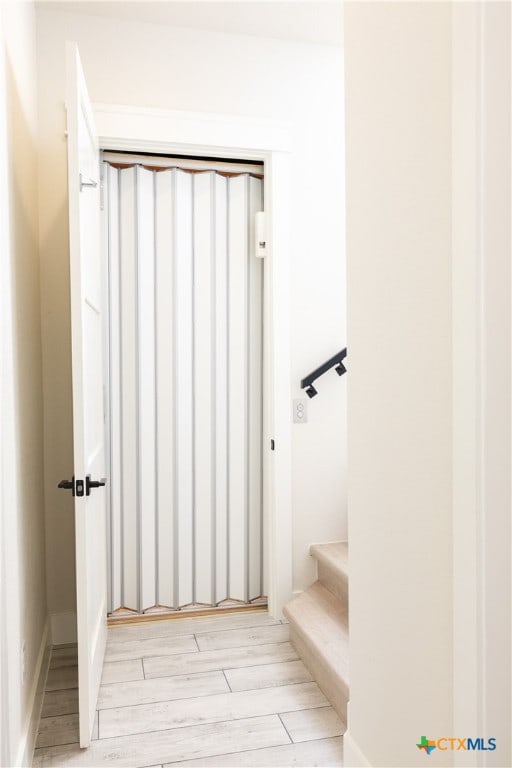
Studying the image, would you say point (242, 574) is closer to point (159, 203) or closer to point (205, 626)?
point (205, 626)

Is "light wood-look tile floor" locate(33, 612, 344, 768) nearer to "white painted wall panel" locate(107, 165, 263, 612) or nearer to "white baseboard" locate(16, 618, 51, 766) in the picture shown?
"white baseboard" locate(16, 618, 51, 766)

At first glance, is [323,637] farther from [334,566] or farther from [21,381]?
[21,381]

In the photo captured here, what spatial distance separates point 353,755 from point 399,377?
3.30 ft

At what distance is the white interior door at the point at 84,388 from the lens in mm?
1945

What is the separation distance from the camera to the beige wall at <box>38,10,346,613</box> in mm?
2646

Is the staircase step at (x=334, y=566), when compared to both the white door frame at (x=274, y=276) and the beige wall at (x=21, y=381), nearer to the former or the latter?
the white door frame at (x=274, y=276)

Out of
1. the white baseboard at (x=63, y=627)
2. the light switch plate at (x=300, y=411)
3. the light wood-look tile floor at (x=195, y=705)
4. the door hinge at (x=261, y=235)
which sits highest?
the door hinge at (x=261, y=235)

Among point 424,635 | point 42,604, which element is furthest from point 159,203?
point 424,635

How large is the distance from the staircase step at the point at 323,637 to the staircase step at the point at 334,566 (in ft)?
0.14

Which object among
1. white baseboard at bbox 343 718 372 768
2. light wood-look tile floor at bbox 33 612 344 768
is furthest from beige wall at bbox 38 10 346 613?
white baseboard at bbox 343 718 372 768

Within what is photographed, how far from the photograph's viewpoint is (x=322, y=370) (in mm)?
2904

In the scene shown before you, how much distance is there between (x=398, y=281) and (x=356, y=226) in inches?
10.9

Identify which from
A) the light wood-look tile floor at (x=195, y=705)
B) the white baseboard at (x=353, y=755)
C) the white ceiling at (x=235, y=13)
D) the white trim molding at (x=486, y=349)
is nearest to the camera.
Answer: the white trim molding at (x=486, y=349)

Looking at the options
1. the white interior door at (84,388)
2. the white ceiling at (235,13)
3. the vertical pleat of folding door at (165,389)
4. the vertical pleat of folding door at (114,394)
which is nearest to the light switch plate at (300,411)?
the vertical pleat of folding door at (165,389)
